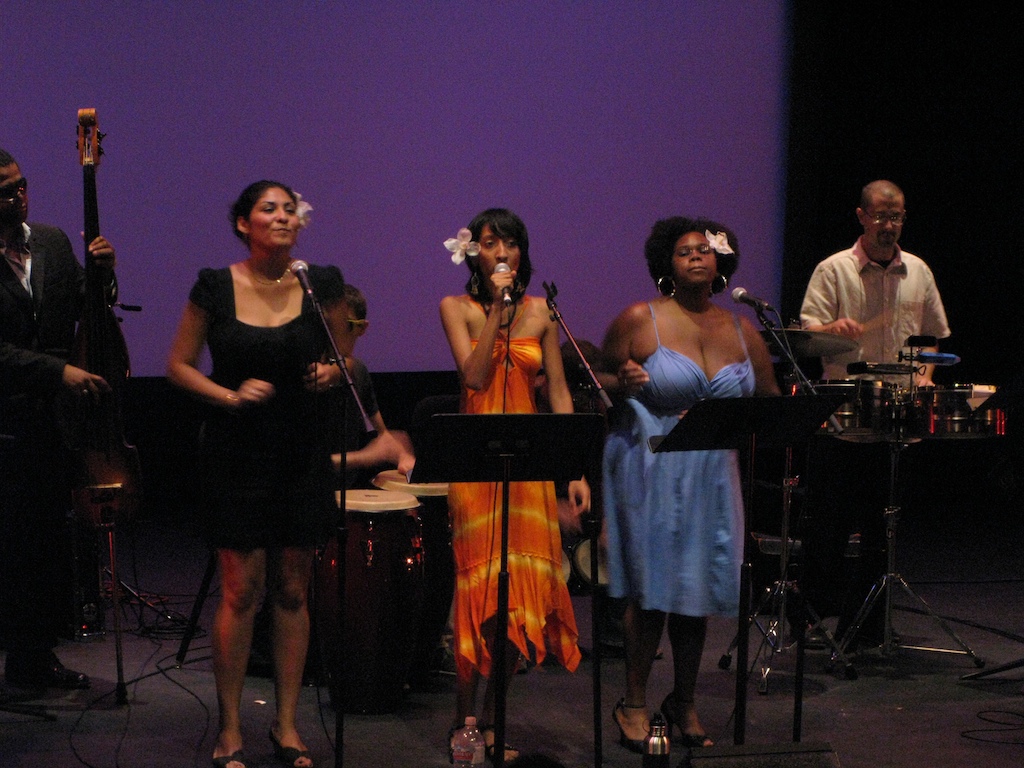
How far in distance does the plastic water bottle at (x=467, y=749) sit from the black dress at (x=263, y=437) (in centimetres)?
81

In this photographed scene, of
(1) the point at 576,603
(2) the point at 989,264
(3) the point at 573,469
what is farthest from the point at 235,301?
(2) the point at 989,264

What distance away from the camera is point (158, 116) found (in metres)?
6.91

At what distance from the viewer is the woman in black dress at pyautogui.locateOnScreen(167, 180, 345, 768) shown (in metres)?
3.84

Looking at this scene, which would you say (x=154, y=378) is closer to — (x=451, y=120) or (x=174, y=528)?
Result: (x=174, y=528)

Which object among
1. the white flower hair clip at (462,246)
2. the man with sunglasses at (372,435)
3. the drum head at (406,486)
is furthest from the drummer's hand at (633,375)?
the drum head at (406,486)

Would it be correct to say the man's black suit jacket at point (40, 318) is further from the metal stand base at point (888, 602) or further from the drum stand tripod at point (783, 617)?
the metal stand base at point (888, 602)

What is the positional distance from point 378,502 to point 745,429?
1.62 meters

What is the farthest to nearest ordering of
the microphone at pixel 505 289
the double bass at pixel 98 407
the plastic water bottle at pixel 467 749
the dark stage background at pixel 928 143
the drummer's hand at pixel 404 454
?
1. the dark stage background at pixel 928 143
2. the double bass at pixel 98 407
3. the plastic water bottle at pixel 467 749
4. the microphone at pixel 505 289
5. the drummer's hand at pixel 404 454

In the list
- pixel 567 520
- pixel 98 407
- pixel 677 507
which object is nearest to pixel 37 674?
pixel 98 407

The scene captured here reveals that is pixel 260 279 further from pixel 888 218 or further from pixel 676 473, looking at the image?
pixel 888 218

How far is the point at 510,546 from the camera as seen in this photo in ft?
13.3

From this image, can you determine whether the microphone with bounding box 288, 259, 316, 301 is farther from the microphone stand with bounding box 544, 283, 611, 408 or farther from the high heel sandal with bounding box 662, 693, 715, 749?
the high heel sandal with bounding box 662, 693, 715, 749

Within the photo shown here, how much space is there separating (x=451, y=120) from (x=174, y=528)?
346 cm

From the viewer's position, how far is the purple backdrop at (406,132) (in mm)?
6816
